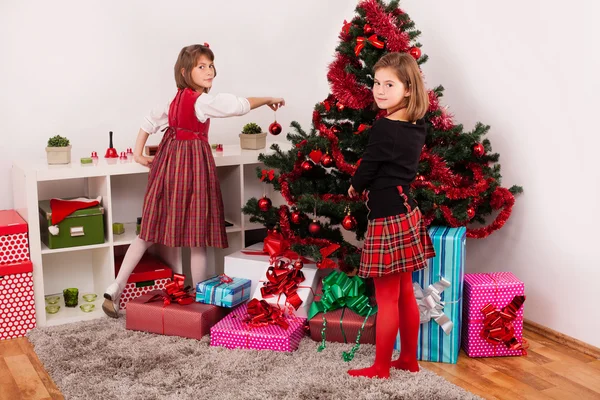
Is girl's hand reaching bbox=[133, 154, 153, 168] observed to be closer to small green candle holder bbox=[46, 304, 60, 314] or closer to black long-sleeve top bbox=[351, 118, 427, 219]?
small green candle holder bbox=[46, 304, 60, 314]

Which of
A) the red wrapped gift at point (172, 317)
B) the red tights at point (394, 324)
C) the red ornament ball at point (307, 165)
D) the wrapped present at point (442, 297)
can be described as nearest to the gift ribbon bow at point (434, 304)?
the wrapped present at point (442, 297)

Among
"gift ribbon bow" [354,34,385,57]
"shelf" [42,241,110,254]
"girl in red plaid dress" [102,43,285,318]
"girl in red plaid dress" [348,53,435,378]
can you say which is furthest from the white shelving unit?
"girl in red plaid dress" [348,53,435,378]

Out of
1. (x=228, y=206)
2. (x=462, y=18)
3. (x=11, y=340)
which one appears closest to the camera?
(x=11, y=340)

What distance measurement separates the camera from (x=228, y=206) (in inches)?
143

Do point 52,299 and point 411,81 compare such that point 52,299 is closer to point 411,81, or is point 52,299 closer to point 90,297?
point 90,297

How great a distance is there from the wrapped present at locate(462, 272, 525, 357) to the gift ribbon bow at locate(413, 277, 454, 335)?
134 millimetres

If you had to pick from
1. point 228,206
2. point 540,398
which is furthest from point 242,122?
point 540,398

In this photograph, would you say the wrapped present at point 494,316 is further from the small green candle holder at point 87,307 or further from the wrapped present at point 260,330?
the small green candle holder at point 87,307

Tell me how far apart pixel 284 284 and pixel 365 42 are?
1.01 meters

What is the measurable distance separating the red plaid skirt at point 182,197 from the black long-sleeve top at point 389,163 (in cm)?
87

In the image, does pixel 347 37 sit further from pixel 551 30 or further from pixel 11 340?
pixel 11 340

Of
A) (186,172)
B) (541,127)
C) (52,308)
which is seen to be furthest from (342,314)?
(52,308)

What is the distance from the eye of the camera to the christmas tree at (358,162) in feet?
9.21

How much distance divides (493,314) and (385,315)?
530 mm
